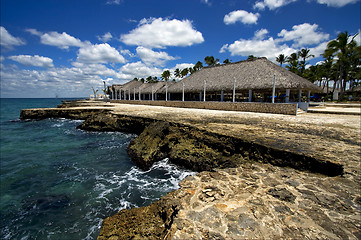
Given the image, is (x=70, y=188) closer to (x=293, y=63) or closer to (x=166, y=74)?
(x=293, y=63)

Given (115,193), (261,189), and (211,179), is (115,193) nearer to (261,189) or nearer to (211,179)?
(211,179)

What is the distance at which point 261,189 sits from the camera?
298 cm

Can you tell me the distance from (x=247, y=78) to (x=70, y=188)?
1889 cm

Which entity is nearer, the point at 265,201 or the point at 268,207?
the point at 268,207

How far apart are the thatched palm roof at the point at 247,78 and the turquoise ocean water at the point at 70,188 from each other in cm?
1451

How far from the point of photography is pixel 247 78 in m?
18.5

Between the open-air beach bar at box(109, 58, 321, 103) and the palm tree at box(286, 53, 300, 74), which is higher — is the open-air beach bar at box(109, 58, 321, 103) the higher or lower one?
the lower one

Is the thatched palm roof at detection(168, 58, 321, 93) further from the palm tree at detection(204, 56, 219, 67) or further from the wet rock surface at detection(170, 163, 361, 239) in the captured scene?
the palm tree at detection(204, 56, 219, 67)

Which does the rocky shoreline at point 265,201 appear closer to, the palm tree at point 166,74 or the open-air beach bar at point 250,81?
the open-air beach bar at point 250,81

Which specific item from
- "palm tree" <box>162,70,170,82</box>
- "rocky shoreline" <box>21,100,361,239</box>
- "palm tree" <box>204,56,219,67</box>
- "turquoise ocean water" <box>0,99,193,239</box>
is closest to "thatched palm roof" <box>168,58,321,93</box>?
"rocky shoreline" <box>21,100,361,239</box>

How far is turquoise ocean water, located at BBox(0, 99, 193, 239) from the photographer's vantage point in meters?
4.12

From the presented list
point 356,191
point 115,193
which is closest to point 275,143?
point 356,191

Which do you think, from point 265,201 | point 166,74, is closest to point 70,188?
point 265,201

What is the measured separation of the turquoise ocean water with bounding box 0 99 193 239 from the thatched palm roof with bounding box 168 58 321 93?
14.5 metres
